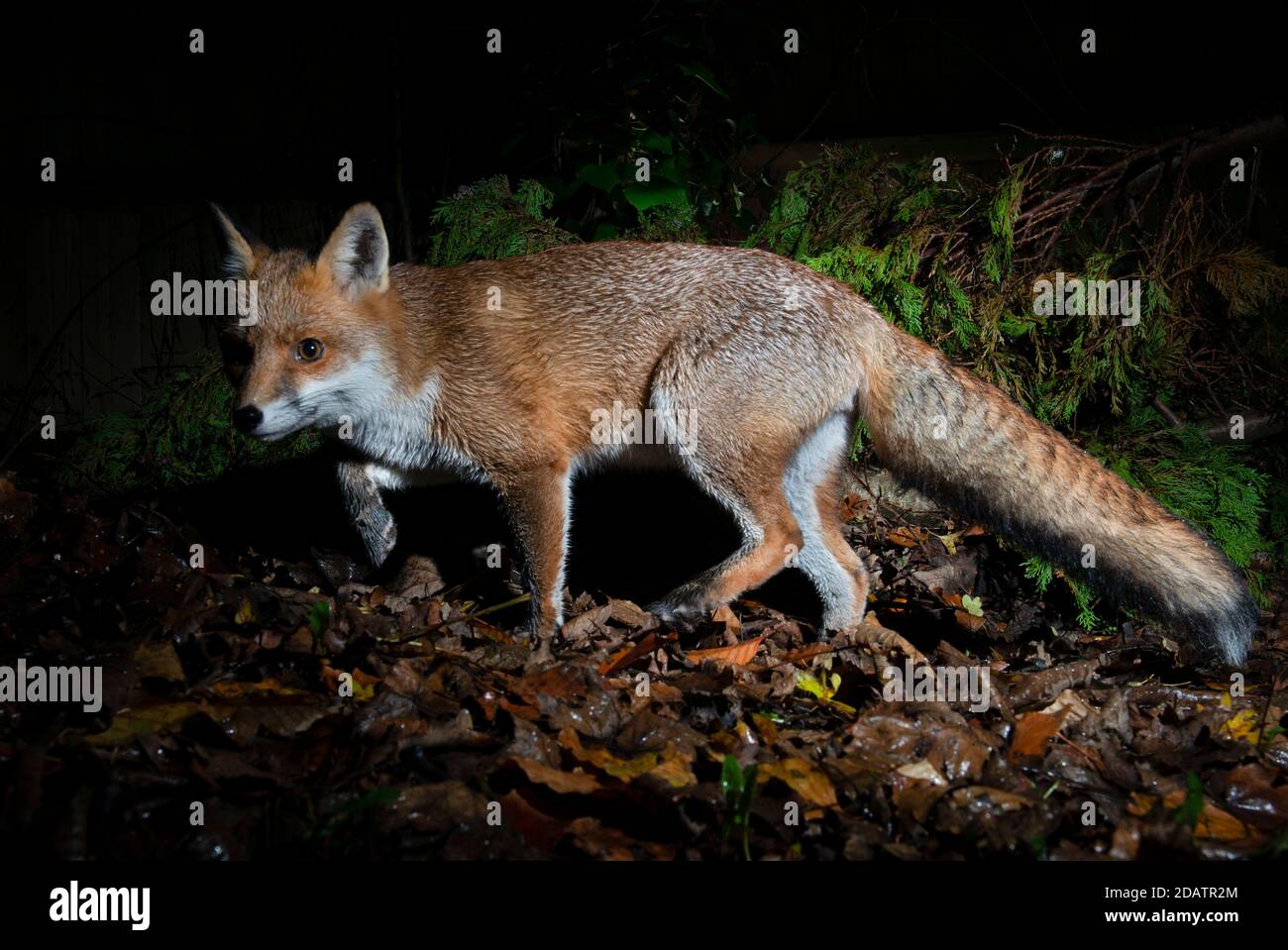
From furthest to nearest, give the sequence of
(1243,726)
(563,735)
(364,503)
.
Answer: (364,503) → (1243,726) → (563,735)

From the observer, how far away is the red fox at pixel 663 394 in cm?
362

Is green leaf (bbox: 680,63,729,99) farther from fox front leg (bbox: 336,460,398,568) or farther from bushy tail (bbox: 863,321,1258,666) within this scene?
fox front leg (bbox: 336,460,398,568)

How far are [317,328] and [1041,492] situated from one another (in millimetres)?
2979

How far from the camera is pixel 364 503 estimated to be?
425 cm

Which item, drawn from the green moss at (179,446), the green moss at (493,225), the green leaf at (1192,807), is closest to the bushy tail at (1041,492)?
the green leaf at (1192,807)

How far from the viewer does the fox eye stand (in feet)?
11.9

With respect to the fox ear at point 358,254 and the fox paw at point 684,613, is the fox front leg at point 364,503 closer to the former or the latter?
the fox ear at point 358,254

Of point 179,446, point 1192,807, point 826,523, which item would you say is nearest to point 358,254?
point 179,446

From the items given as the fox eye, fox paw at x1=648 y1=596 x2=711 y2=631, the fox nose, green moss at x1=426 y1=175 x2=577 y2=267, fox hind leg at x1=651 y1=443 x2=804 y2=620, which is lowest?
fox paw at x1=648 y1=596 x2=711 y2=631

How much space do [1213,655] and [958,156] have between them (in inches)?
158

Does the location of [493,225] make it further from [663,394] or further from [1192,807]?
[1192,807]

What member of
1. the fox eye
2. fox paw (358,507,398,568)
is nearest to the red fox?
the fox eye

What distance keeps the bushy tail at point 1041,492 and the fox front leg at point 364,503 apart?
229 cm
